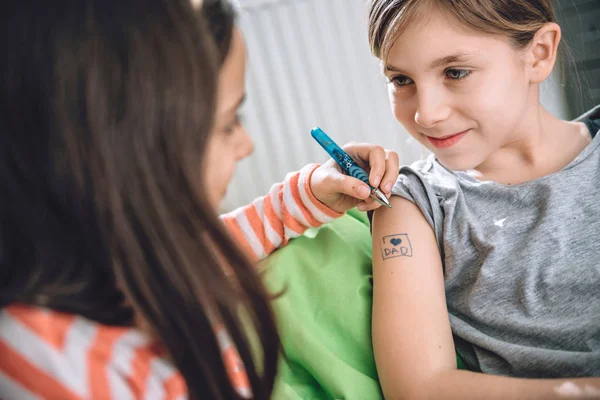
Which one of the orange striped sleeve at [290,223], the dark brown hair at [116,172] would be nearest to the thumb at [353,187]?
the orange striped sleeve at [290,223]

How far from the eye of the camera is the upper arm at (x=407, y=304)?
76cm

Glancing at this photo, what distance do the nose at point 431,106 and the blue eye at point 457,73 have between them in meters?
0.03

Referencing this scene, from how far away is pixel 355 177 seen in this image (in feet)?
2.89

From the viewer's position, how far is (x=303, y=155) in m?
1.89

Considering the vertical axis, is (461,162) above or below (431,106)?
below

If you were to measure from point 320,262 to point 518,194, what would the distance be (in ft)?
1.17

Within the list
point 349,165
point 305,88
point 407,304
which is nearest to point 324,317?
point 407,304

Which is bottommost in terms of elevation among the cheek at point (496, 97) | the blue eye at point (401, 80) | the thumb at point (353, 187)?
the thumb at point (353, 187)

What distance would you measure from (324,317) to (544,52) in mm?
613

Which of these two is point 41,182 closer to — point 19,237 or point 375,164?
point 19,237

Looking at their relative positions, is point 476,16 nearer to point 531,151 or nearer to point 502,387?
point 531,151

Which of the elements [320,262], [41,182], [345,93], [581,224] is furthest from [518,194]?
[345,93]

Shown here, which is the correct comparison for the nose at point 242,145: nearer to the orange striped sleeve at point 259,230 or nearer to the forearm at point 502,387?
the orange striped sleeve at point 259,230

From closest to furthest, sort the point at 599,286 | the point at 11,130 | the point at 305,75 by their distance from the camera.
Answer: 1. the point at 11,130
2. the point at 599,286
3. the point at 305,75
